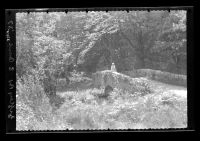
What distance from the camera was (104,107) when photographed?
3.01 m

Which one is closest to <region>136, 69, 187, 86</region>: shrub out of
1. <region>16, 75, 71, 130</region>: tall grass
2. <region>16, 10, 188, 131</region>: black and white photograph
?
<region>16, 10, 188, 131</region>: black and white photograph

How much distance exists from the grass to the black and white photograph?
0.01 metres

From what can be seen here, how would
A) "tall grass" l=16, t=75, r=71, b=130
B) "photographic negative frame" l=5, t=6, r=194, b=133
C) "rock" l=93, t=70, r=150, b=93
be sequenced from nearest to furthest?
"photographic negative frame" l=5, t=6, r=194, b=133 < "tall grass" l=16, t=75, r=71, b=130 < "rock" l=93, t=70, r=150, b=93

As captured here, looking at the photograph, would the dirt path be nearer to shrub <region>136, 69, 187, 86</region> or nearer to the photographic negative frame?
shrub <region>136, 69, 187, 86</region>

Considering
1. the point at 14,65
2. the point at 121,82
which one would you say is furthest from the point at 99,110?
the point at 14,65

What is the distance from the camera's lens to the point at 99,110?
300 cm

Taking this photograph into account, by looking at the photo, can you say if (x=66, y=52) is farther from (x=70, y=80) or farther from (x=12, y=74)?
(x=12, y=74)

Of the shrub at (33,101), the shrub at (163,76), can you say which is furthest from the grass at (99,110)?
the shrub at (163,76)

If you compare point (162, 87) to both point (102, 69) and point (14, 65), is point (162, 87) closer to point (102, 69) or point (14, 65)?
point (102, 69)

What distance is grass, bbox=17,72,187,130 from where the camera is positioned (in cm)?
287

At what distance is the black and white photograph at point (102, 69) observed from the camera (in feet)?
9.54

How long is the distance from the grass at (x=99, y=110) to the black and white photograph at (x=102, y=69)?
11 millimetres

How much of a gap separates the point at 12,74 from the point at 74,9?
85 centimetres

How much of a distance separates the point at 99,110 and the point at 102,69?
1.55ft
